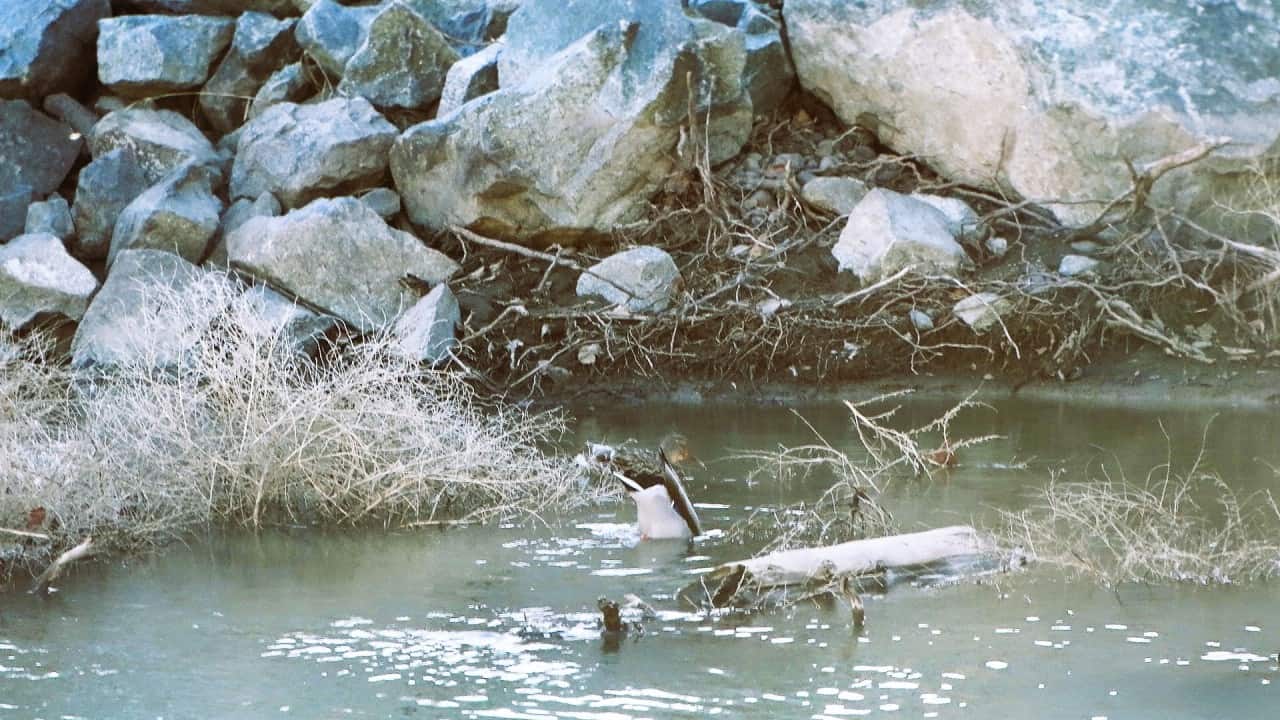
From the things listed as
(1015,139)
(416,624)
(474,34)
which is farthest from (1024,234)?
(416,624)

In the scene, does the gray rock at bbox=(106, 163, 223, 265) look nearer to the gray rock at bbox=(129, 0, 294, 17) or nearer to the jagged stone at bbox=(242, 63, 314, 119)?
the jagged stone at bbox=(242, 63, 314, 119)

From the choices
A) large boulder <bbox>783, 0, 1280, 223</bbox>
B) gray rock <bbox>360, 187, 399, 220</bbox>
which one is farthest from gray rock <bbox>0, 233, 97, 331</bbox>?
large boulder <bbox>783, 0, 1280, 223</bbox>

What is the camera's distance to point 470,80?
1388cm

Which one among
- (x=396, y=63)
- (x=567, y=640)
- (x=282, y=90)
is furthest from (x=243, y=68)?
(x=567, y=640)

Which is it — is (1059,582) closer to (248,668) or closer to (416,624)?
(416,624)

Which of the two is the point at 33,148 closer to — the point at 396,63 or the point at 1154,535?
the point at 396,63

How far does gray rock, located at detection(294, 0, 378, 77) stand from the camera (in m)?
14.7

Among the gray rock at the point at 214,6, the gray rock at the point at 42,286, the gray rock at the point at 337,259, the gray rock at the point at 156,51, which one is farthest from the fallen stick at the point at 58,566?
the gray rock at the point at 214,6

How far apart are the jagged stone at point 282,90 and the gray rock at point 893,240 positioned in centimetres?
497

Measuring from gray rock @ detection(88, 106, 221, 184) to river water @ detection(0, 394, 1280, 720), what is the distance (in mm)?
6381

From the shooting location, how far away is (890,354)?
1205 centimetres

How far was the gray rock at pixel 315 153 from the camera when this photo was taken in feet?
44.7

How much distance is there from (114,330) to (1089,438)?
634 centimetres

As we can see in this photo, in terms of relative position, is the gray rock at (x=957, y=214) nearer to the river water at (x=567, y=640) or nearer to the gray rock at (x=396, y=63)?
the gray rock at (x=396, y=63)
